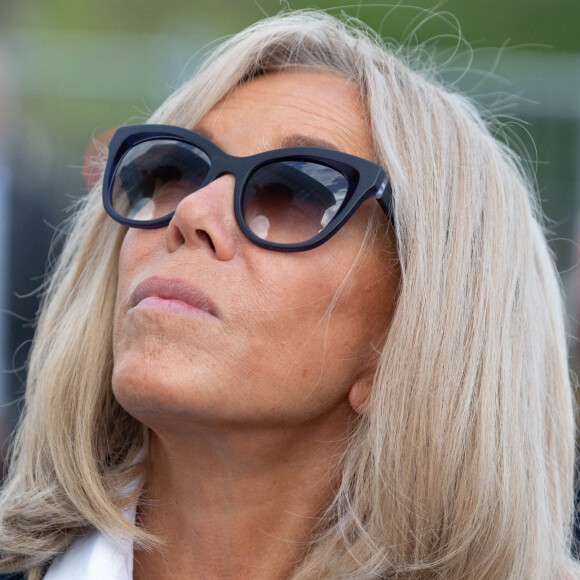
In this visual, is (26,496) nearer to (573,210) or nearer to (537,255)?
(537,255)

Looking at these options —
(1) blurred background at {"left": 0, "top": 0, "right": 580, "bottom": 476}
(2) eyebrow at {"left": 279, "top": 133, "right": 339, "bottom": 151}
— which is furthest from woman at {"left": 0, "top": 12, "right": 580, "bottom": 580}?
(1) blurred background at {"left": 0, "top": 0, "right": 580, "bottom": 476}

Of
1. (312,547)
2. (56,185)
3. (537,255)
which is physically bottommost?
(56,185)

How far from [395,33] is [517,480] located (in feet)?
8.77

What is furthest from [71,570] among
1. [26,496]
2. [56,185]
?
[56,185]

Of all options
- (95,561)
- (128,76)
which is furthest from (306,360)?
(128,76)

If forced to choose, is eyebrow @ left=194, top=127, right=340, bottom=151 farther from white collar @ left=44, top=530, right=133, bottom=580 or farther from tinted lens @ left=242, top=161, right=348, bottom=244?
white collar @ left=44, top=530, right=133, bottom=580

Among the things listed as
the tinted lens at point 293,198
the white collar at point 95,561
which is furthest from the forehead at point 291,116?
the white collar at point 95,561

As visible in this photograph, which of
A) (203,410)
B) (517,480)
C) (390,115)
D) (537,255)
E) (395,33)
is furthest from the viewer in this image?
(395,33)

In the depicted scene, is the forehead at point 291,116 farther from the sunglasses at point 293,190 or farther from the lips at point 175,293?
the lips at point 175,293

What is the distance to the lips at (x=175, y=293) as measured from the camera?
1.62 m

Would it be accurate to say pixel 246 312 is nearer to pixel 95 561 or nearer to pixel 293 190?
pixel 293 190

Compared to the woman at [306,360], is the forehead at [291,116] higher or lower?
higher

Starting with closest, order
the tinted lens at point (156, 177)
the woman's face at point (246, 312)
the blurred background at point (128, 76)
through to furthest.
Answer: the woman's face at point (246, 312) < the tinted lens at point (156, 177) < the blurred background at point (128, 76)

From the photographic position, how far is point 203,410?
161cm
